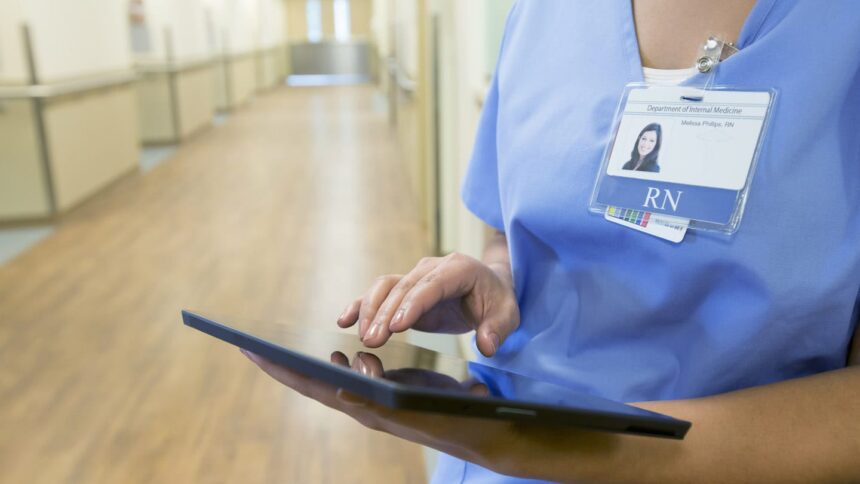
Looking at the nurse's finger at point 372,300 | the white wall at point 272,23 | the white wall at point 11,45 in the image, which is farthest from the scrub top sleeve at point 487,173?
the white wall at point 272,23

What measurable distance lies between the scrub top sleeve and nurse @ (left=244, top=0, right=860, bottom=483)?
0.10 meters

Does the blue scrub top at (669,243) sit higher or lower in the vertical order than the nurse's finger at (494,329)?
higher

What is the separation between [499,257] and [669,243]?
A: 280 millimetres

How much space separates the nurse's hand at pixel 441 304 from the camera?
2.18ft

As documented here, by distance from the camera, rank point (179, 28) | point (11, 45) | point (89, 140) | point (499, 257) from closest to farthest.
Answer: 1. point (499, 257)
2. point (11, 45)
3. point (89, 140)
4. point (179, 28)

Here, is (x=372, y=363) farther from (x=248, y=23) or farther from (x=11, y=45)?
(x=248, y=23)

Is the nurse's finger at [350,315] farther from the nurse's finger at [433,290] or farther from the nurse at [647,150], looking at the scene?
the nurse at [647,150]

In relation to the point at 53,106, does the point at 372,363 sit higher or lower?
higher

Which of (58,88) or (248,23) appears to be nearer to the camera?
(58,88)

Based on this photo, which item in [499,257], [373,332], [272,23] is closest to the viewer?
[373,332]

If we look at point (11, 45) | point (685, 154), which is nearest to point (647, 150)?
point (685, 154)

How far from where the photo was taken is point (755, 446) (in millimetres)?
608

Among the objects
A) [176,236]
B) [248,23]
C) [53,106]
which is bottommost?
[176,236]

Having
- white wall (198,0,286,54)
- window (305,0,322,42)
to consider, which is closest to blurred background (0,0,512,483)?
white wall (198,0,286,54)
